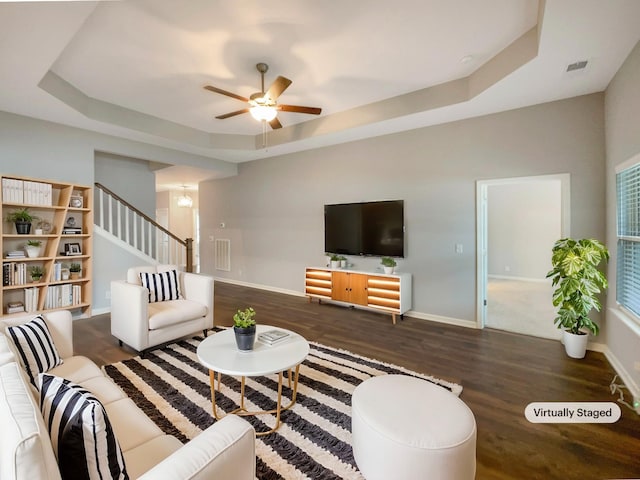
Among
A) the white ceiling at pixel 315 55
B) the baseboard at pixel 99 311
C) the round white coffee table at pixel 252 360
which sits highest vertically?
the white ceiling at pixel 315 55

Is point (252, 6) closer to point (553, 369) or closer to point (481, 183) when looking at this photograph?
point (481, 183)

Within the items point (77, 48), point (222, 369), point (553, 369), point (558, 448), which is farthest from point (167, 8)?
point (553, 369)

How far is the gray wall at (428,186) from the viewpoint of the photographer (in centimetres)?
337

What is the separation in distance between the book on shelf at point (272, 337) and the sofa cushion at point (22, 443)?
1.53 metres

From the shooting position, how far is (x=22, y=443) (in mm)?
726

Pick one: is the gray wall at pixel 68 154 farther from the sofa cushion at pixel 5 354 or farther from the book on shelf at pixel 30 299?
the sofa cushion at pixel 5 354

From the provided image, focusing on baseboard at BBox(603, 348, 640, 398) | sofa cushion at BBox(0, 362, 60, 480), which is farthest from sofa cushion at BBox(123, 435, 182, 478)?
baseboard at BBox(603, 348, 640, 398)

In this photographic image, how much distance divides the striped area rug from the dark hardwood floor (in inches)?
12.6

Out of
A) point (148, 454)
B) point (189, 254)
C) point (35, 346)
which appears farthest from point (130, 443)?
point (189, 254)

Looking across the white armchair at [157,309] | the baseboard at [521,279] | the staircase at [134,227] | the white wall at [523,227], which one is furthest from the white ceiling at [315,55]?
the baseboard at [521,279]

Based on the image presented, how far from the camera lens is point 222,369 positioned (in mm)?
1937

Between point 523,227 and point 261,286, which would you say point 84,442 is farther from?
point 523,227

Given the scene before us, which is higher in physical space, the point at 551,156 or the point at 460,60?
the point at 460,60

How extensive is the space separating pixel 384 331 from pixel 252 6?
12.0 feet
